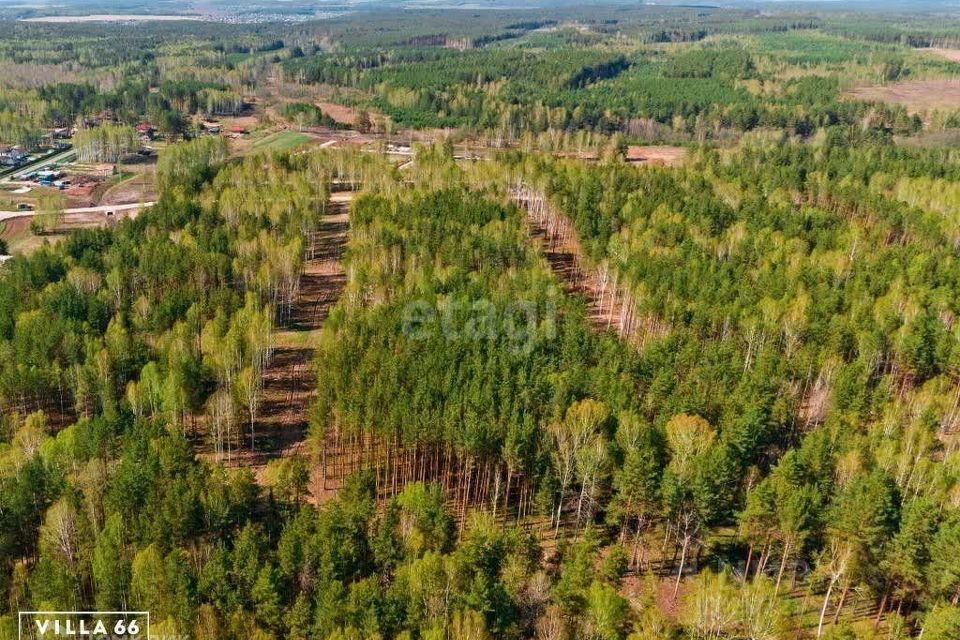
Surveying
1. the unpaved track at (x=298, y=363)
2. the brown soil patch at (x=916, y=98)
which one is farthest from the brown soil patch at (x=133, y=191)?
the brown soil patch at (x=916, y=98)

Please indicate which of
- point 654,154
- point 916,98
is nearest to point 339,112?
point 654,154

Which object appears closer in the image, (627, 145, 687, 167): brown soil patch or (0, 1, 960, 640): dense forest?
(0, 1, 960, 640): dense forest

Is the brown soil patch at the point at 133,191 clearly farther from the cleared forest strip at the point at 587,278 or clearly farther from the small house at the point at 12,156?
the cleared forest strip at the point at 587,278

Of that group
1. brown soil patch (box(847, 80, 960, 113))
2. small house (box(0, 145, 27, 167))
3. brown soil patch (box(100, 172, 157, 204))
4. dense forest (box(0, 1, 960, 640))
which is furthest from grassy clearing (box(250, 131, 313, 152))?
brown soil patch (box(847, 80, 960, 113))

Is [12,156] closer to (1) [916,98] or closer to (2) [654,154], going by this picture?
(2) [654,154]

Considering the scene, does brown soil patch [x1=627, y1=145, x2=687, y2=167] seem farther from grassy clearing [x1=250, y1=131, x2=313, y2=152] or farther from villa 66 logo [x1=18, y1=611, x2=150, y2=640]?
villa 66 logo [x1=18, y1=611, x2=150, y2=640]

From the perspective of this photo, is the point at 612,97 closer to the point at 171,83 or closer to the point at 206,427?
the point at 171,83
